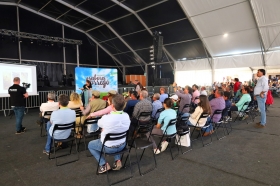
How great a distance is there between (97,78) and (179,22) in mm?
6226

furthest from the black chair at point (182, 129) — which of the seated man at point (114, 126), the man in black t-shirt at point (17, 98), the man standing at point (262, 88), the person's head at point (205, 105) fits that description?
the man in black t-shirt at point (17, 98)

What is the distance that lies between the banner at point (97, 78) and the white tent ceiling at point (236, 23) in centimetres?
571

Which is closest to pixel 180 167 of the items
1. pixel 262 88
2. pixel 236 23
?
pixel 262 88

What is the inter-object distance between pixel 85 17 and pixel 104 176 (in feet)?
43.1

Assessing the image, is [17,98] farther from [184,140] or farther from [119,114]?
[184,140]

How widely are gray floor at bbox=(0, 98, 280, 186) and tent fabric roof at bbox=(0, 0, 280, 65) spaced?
25.0ft


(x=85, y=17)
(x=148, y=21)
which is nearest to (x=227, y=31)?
(x=148, y=21)

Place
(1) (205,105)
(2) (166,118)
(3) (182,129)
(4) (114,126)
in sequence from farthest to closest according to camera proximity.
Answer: (1) (205,105) < (3) (182,129) < (2) (166,118) < (4) (114,126)

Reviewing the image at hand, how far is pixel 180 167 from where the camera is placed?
2959 millimetres

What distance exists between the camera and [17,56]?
40.2 ft

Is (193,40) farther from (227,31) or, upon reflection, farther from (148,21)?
(148,21)

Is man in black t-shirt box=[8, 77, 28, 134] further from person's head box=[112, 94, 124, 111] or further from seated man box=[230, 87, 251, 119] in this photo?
seated man box=[230, 87, 251, 119]

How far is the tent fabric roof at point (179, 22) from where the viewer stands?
30.9ft

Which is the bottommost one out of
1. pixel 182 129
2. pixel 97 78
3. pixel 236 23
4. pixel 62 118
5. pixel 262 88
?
pixel 182 129
